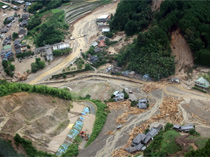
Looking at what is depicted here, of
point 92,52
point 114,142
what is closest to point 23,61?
point 92,52

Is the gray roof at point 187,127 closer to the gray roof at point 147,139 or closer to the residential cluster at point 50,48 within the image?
the gray roof at point 147,139

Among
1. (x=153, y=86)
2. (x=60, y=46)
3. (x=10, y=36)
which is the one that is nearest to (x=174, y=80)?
(x=153, y=86)

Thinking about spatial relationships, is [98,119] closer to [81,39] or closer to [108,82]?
[108,82]

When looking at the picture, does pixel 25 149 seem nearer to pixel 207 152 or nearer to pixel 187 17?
pixel 207 152

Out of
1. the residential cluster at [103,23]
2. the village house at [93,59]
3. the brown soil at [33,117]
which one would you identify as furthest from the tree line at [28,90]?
the residential cluster at [103,23]

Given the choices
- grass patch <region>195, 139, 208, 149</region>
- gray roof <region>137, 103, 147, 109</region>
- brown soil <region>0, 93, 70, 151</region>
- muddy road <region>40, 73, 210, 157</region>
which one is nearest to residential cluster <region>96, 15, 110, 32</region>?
muddy road <region>40, 73, 210, 157</region>
